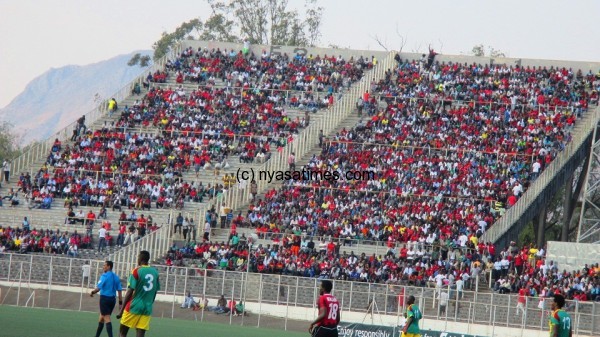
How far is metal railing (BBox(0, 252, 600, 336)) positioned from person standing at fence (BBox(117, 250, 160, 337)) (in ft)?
64.7

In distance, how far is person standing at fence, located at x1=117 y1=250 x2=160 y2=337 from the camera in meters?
18.5

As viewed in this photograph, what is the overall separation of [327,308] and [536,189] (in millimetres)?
32151

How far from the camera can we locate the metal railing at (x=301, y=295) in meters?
36.8

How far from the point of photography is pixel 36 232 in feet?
156

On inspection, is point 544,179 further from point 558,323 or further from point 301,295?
point 558,323

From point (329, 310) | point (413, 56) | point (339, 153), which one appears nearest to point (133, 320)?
point (329, 310)

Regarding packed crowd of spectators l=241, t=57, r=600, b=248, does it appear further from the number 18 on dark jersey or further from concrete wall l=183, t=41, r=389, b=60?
the number 18 on dark jersey

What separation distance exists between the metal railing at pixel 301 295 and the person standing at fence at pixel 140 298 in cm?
1972

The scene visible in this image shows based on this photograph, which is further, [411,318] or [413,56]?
[413,56]

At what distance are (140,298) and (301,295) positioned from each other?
21263mm

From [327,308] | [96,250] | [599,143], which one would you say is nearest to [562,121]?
[599,143]

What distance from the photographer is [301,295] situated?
130 ft

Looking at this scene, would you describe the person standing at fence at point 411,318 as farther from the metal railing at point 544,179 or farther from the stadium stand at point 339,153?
→ the metal railing at point 544,179

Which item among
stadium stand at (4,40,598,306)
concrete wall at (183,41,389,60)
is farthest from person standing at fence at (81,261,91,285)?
concrete wall at (183,41,389,60)
